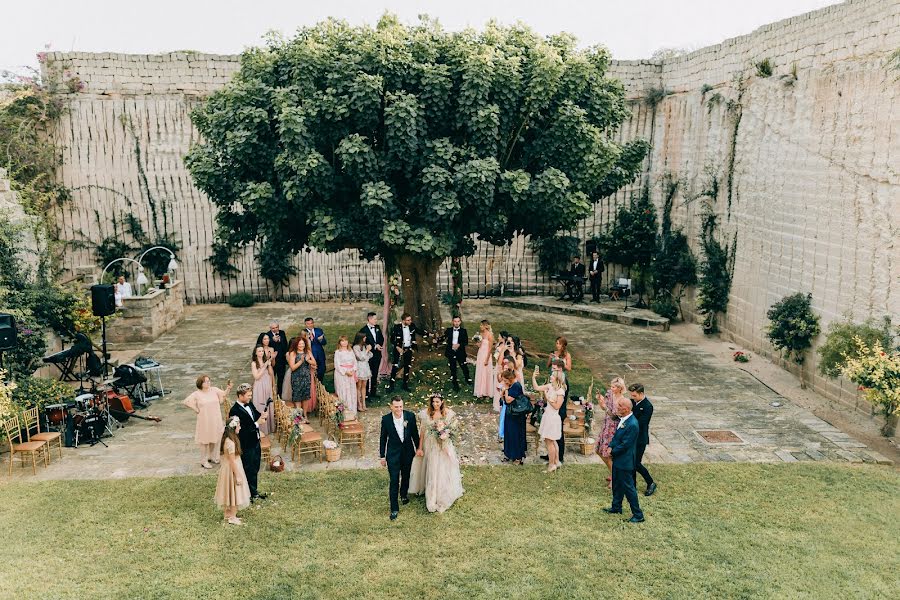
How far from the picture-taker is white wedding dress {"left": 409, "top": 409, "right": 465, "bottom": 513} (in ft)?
26.8

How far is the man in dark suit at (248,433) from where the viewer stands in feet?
26.8

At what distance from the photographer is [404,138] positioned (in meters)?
11.4

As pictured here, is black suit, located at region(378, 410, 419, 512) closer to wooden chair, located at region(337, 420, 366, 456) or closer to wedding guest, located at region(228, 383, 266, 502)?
wedding guest, located at region(228, 383, 266, 502)

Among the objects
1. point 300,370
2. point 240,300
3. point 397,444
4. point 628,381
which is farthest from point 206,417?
point 240,300

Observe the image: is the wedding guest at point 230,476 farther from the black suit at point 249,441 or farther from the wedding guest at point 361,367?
the wedding guest at point 361,367

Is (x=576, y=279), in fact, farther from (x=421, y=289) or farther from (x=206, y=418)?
(x=206, y=418)

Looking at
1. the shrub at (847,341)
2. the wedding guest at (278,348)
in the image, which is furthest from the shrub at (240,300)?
the shrub at (847,341)

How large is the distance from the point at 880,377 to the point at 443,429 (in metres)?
6.03

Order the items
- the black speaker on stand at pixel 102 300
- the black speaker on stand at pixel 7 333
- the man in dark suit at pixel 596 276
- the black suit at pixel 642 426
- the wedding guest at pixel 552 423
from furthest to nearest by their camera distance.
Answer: the man in dark suit at pixel 596 276 → the black speaker on stand at pixel 102 300 → the black speaker on stand at pixel 7 333 → the wedding guest at pixel 552 423 → the black suit at pixel 642 426

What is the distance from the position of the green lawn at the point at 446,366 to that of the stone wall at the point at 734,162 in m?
3.53

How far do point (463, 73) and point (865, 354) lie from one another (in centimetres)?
759

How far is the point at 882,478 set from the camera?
29.2ft

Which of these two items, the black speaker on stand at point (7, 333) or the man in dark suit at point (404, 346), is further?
the man in dark suit at point (404, 346)

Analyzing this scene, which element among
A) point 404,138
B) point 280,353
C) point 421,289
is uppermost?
point 404,138
